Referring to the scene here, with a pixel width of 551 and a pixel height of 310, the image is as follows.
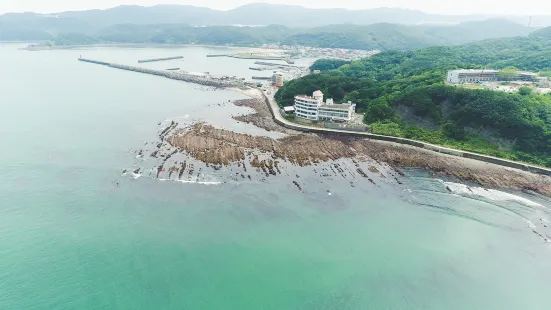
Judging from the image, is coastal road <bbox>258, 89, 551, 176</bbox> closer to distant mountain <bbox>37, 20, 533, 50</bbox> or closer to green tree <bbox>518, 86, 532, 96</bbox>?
green tree <bbox>518, 86, 532, 96</bbox>

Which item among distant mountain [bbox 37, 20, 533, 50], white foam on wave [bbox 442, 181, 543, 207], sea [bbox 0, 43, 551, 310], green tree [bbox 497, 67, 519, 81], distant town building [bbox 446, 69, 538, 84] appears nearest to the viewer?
sea [bbox 0, 43, 551, 310]

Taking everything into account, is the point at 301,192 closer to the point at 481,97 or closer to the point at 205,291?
the point at 205,291

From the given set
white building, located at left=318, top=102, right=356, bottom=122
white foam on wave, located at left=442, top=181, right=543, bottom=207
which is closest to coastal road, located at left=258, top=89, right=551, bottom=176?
white building, located at left=318, top=102, right=356, bottom=122

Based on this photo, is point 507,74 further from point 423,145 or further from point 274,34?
point 274,34

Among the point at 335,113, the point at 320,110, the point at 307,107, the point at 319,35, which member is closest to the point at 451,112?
the point at 335,113

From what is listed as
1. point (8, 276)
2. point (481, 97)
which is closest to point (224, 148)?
point (8, 276)

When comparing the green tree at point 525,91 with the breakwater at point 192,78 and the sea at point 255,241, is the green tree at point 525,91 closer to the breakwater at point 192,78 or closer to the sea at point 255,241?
the sea at point 255,241

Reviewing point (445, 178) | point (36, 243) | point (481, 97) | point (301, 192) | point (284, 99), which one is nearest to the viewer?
point (36, 243)
